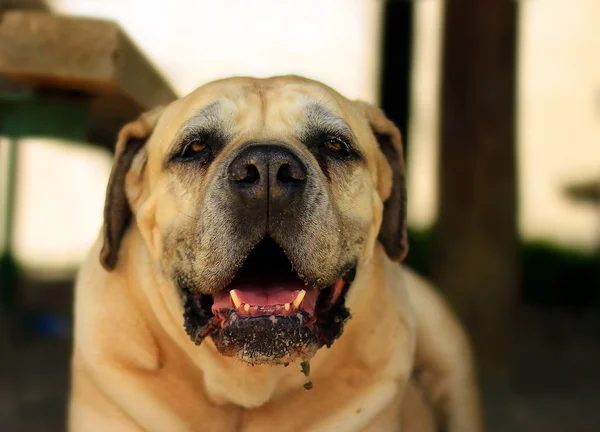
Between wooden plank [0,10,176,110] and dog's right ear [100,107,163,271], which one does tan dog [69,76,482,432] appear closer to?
dog's right ear [100,107,163,271]

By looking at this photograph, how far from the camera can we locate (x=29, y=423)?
10.6ft

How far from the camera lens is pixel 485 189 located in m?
4.02

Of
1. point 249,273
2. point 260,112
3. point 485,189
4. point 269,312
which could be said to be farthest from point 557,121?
point 269,312

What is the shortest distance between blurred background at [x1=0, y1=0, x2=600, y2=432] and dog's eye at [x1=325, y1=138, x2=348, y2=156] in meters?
0.80

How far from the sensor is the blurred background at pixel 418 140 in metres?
2.74

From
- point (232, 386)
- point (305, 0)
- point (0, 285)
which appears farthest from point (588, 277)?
point (232, 386)

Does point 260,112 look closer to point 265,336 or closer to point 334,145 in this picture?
point 334,145

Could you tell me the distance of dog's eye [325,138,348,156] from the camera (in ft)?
6.56

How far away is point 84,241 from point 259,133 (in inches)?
176

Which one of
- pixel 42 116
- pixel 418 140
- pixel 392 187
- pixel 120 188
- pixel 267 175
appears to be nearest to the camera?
pixel 267 175

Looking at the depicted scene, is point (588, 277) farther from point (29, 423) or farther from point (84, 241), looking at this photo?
point (29, 423)

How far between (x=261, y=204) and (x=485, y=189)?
2617 mm

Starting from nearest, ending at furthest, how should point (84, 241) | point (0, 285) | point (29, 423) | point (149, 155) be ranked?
point (149, 155) → point (29, 423) → point (0, 285) → point (84, 241)

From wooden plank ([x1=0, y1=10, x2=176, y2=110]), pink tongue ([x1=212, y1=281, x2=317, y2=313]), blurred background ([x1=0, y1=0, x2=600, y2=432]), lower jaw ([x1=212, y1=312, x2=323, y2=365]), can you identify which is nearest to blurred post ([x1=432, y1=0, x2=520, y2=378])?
blurred background ([x1=0, y1=0, x2=600, y2=432])
